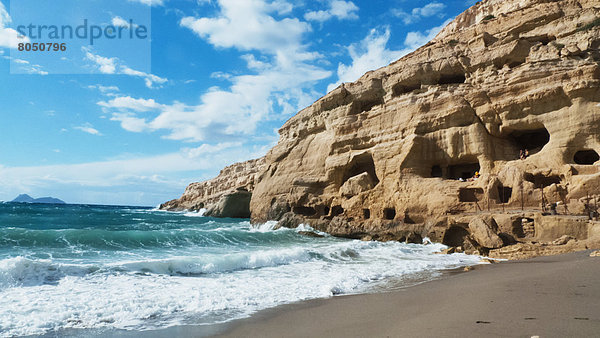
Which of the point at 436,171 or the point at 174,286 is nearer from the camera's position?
the point at 174,286

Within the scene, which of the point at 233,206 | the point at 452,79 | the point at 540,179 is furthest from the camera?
the point at 233,206

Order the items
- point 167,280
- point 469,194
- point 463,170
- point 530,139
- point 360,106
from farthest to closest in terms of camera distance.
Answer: point 360,106 < point 463,170 < point 530,139 < point 469,194 < point 167,280

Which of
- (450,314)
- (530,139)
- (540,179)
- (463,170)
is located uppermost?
(530,139)

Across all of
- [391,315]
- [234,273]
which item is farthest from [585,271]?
[234,273]

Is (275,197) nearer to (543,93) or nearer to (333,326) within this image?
(543,93)

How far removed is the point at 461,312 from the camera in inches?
193

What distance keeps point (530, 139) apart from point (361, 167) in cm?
973

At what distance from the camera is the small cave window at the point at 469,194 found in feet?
57.0

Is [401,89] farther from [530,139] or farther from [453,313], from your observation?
[453,313]

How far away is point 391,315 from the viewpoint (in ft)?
17.2

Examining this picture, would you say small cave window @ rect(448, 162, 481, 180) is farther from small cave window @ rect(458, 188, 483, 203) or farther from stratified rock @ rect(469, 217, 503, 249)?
stratified rock @ rect(469, 217, 503, 249)

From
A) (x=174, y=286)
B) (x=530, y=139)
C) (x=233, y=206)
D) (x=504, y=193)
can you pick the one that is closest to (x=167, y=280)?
(x=174, y=286)

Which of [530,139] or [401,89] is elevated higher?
[401,89]

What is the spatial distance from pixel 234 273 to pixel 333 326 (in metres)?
5.78
